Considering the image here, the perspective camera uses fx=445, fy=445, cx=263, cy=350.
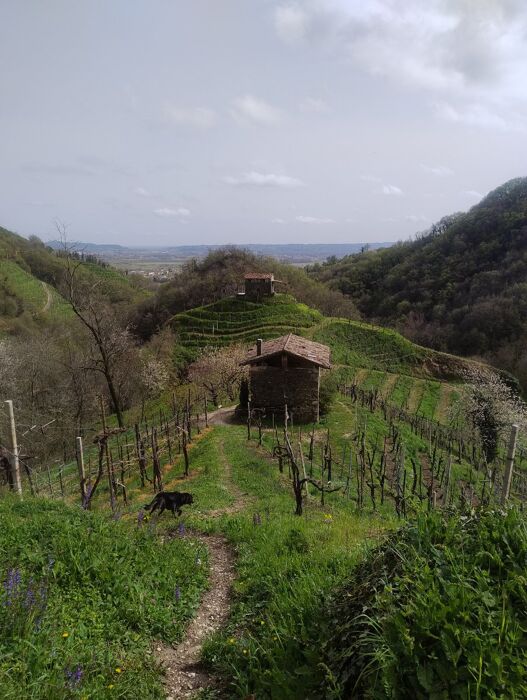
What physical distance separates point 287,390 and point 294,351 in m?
2.28

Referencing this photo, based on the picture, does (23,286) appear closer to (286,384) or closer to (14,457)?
(286,384)

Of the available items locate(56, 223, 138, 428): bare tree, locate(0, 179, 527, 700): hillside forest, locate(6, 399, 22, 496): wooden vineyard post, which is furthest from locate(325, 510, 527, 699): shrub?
locate(56, 223, 138, 428): bare tree

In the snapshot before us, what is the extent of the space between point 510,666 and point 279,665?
6.98 feet

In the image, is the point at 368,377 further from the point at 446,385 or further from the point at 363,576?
the point at 363,576

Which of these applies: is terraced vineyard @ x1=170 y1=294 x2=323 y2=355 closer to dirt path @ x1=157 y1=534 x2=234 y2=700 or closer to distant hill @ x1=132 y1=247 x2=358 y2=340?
distant hill @ x1=132 y1=247 x2=358 y2=340

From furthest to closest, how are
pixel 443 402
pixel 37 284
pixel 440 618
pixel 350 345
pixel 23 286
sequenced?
pixel 37 284
pixel 23 286
pixel 350 345
pixel 443 402
pixel 440 618

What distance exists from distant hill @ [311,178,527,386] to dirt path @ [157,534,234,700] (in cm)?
6235

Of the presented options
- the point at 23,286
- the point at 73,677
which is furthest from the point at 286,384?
the point at 23,286

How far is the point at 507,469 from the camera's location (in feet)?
26.0

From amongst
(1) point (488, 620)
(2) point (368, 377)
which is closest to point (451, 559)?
(1) point (488, 620)

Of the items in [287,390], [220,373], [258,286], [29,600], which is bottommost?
[220,373]

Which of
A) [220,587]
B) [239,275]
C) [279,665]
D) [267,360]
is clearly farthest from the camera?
[239,275]

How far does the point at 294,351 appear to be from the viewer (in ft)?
80.4

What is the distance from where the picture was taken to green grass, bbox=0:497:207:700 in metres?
3.94
